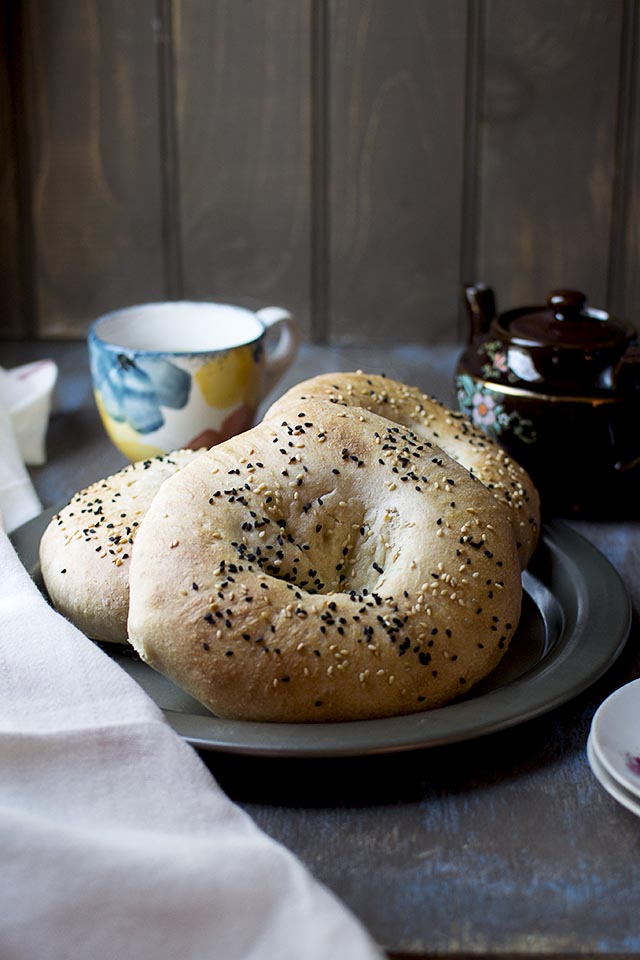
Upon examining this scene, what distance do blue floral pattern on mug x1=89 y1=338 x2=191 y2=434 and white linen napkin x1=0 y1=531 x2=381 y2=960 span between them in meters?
0.55

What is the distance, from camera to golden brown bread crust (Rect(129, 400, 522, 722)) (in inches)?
29.5

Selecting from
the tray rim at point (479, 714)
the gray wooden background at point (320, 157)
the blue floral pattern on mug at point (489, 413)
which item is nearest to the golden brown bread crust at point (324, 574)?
the tray rim at point (479, 714)

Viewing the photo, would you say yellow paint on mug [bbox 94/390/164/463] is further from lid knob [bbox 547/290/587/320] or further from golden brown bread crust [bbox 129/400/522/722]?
lid knob [bbox 547/290/587/320]

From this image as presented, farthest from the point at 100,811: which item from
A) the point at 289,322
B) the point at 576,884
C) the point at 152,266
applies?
the point at 152,266

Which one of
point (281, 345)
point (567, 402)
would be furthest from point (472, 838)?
point (281, 345)

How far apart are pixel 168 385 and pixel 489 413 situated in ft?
1.16

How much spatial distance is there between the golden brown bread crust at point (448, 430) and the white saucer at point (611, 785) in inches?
10.7

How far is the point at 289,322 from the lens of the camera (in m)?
1.41

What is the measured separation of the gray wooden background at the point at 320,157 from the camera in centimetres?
164

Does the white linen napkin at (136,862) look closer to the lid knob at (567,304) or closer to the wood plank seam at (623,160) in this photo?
the lid knob at (567,304)

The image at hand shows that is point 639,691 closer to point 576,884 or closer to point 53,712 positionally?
point 576,884

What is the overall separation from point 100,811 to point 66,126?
4.29 feet

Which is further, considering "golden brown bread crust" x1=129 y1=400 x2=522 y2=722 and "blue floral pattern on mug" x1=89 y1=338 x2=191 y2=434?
"blue floral pattern on mug" x1=89 y1=338 x2=191 y2=434

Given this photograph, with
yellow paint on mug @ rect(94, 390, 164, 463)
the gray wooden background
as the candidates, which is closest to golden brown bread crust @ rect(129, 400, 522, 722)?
yellow paint on mug @ rect(94, 390, 164, 463)
